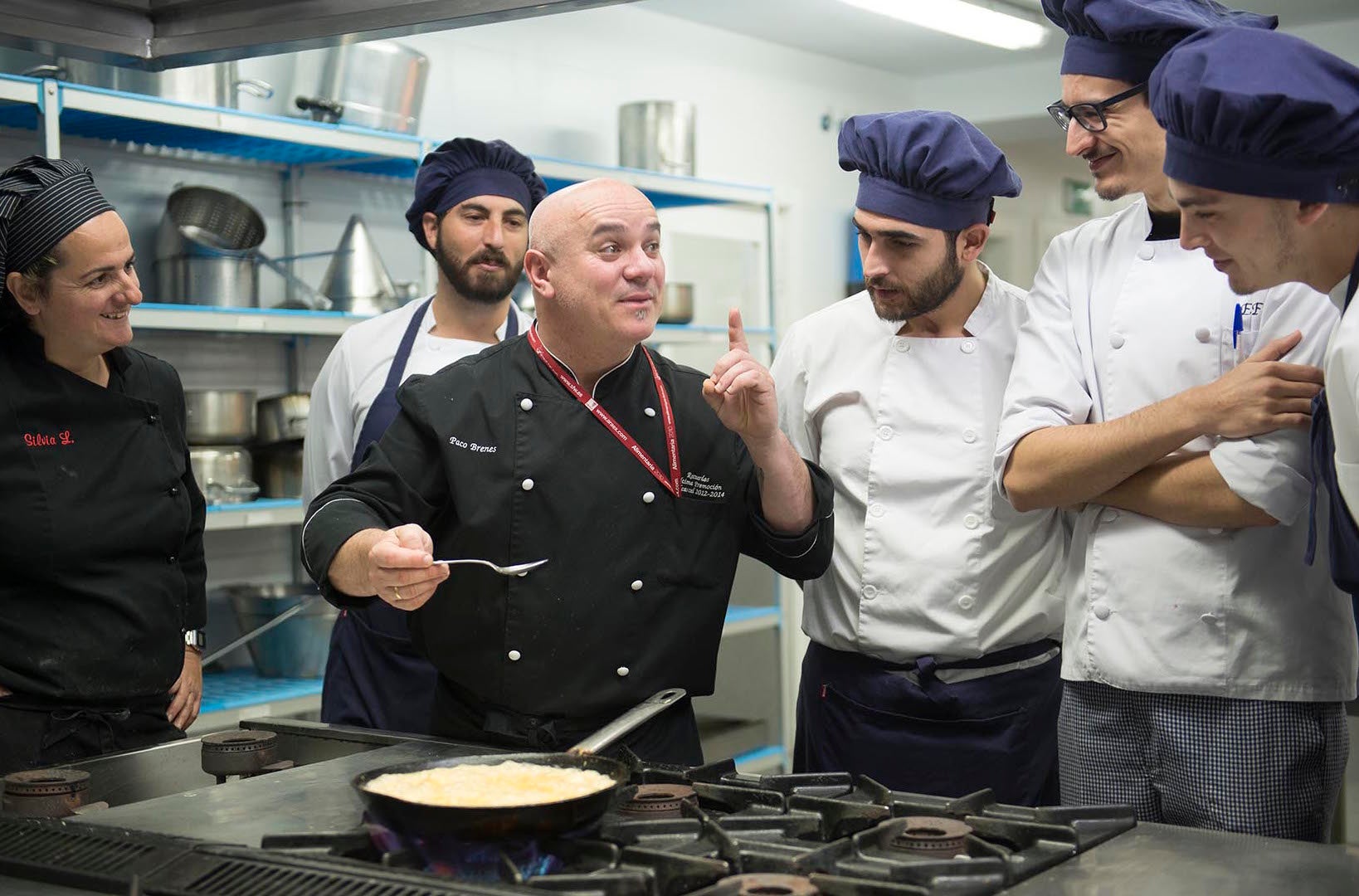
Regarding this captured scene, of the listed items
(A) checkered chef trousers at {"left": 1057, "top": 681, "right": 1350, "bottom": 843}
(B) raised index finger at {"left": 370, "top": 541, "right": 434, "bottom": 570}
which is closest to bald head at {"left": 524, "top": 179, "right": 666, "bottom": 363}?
(B) raised index finger at {"left": 370, "top": 541, "right": 434, "bottom": 570}

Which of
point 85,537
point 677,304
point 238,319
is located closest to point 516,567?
point 85,537

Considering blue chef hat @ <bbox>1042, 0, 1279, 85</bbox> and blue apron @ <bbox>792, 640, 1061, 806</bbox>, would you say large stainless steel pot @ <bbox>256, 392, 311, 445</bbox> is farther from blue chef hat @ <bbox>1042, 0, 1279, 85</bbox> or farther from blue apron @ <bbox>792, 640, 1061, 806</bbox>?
blue chef hat @ <bbox>1042, 0, 1279, 85</bbox>

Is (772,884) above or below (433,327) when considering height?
below

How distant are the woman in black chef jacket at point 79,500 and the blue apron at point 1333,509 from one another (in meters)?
1.70

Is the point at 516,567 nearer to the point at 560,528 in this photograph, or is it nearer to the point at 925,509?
the point at 560,528

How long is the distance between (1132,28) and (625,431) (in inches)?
34.9

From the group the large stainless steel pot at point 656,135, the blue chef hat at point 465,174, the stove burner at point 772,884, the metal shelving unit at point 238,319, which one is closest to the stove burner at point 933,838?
the stove burner at point 772,884

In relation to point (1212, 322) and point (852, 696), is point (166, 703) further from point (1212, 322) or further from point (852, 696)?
point (1212, 322)

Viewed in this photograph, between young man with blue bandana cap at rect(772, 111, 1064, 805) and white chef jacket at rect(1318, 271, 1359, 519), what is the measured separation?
28.8 inches

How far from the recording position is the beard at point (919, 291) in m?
2.21

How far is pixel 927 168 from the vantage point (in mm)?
2148

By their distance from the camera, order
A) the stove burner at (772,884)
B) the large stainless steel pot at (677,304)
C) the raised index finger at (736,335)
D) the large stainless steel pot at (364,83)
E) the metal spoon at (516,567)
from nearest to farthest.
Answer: the stove burner at (772,884)
the metal spoon at (516,567)
the raised index finger at (736,335)
the large stainless steel pot at (364,83)
the large stainless steel pot at (677,304)

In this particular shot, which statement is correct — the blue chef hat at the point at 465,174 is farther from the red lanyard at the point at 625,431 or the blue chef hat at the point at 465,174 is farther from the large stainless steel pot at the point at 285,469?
the large stainless steel pot at the point at 285,469

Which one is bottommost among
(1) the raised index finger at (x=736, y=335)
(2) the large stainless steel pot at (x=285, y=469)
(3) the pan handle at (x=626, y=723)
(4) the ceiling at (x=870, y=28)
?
(3) the pan handle at (x=626, y=723)
